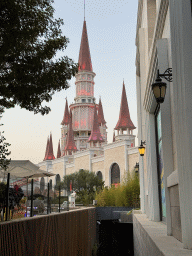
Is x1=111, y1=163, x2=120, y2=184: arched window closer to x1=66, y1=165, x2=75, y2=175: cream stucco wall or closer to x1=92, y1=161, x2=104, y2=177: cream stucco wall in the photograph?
x1=92, y1=161, x2=104, y2=177: cream stucco wall

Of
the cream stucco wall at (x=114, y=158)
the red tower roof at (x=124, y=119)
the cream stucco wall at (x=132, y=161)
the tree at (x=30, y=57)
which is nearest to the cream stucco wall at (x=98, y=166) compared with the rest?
the cream stucco wall at (x=114, y=158)

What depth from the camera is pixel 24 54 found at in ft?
24.9

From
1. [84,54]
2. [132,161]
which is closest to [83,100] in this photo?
[84,54]

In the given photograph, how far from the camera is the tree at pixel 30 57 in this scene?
6617mm

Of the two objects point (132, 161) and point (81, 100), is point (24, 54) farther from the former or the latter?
point (81, 100)

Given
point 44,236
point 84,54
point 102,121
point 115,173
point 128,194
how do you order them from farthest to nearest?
1. point 102,121
2. point 84,54
3. point 115,173
4. point 128,194
5. point 44,236

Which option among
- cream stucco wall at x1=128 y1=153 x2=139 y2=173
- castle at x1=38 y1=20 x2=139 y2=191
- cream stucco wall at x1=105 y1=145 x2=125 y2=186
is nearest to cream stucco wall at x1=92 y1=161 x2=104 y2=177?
castle at x1=38 y1=20 x2=139 y2=191

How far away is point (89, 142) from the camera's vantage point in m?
56.8

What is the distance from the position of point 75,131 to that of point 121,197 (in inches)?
1913

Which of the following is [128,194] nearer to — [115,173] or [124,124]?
[115,173]

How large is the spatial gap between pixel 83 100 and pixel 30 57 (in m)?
61.9

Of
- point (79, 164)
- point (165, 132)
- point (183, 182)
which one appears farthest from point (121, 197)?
point (79, 164)

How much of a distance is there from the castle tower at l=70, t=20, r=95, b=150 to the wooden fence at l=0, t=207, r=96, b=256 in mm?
56724

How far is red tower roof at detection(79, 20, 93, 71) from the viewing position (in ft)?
221
